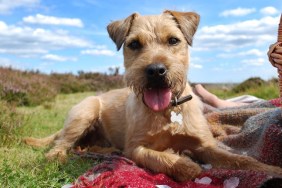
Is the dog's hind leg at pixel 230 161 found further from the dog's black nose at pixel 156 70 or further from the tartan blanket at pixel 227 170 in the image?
the dog's black nose at pixel 156 70

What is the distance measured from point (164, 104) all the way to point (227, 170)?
926mm

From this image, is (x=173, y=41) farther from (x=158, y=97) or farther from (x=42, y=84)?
(x=42, y=84)

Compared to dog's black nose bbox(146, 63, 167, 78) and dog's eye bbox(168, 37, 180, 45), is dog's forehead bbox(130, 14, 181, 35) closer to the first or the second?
dog's eye bbox(168, 37, 180, 45)

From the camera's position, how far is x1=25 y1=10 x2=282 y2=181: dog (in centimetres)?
369

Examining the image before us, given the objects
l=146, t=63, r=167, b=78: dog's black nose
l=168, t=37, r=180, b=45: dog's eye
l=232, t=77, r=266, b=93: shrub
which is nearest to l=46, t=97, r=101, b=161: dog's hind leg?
A: l=168, t=37, r=180, b=45: dog's eye

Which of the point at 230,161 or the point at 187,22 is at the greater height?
the point at 187,22

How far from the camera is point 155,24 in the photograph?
14.0ft

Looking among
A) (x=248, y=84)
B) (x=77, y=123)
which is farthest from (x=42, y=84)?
(x=77, y=123)

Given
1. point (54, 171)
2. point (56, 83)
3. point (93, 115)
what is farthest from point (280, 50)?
point (56, 83)

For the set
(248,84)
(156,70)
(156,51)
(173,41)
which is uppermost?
(173,41)

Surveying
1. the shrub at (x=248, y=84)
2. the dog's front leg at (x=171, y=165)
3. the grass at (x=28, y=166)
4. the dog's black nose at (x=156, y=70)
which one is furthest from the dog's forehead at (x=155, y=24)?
the shrub at (x=248, y=84)

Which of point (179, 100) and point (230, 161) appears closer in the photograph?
point (230, 161)

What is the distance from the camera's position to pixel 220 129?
17.6ft

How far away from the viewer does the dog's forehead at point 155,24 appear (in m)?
Answer: 4.23
